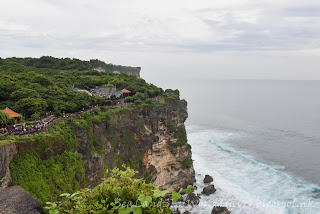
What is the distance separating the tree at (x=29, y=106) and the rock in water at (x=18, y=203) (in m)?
19.9

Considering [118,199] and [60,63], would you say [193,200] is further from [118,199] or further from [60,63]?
[60,63]

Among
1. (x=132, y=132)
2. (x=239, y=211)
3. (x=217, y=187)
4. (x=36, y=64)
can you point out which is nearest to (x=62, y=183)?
(x=132, y=132)

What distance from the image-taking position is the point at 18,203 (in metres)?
8.28

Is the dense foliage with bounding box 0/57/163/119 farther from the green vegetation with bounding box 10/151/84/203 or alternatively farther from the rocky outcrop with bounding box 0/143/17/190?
the rocky outcrop with bounding box 0/143/17/190

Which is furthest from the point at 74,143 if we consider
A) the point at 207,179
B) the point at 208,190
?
the point at 207,179

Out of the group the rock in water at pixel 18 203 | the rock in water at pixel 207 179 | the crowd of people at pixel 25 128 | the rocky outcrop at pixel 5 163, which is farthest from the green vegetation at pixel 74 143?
the rock in water at pixel 207 179

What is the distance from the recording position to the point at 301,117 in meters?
87.6

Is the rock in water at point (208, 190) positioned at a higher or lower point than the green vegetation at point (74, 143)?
lower

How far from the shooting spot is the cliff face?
25672 mm

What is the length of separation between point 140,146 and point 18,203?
1010 inches

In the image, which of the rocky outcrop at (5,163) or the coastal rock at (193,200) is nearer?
the rocky outcrop at (5,163)

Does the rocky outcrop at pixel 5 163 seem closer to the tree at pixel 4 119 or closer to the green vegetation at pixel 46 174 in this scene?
the green vegetation at pixel 46 174

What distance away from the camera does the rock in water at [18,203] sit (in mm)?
8000

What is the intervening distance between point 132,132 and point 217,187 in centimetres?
1650
